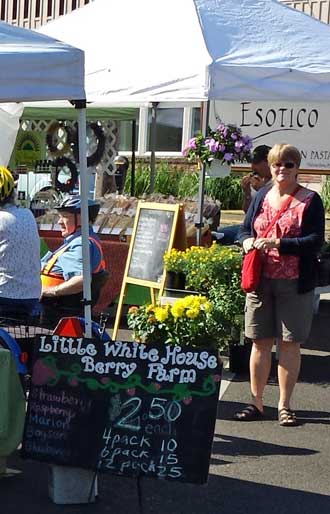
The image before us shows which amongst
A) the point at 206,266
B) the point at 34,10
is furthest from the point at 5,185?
the point at 34,10

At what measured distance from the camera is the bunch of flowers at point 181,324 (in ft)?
20.1

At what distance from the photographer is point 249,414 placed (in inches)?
247

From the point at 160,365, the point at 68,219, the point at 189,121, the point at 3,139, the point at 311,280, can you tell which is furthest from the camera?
the point at 189,121

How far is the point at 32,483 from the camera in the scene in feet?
16.5

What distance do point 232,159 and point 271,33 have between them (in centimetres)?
138

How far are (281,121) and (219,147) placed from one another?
11.1 ft

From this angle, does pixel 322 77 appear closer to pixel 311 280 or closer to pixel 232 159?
pixel 232 159

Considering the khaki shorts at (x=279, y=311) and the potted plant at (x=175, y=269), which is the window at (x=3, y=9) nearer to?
the potted plant at (x=175, y=269)

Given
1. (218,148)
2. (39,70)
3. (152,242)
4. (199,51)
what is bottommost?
(152,242)

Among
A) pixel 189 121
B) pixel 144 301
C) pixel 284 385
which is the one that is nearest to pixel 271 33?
pixel 144 301

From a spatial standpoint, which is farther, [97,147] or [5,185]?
[97,147]

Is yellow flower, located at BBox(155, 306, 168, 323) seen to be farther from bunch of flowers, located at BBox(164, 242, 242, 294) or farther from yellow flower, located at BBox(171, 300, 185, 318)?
bunch of flowers, located at BBox(164, 242, 242, 294)

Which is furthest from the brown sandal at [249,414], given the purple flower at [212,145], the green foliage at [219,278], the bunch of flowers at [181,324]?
the purple flower at [212,145]

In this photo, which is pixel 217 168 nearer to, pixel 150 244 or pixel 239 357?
pixel 150 244
